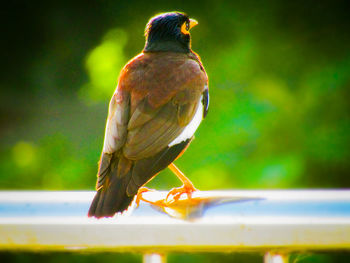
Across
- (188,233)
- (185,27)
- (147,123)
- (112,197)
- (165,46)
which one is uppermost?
(185,27)

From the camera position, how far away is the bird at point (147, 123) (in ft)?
4.80

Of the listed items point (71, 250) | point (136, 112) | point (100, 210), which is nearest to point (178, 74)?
point (136, 112)

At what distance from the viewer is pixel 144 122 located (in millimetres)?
1644

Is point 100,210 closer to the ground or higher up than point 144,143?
closer to the ground

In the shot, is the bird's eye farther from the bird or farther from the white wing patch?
the white wing patch

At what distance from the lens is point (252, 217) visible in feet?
3.04

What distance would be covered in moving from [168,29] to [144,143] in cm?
83

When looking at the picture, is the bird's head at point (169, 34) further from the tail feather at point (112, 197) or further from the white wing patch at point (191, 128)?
the tail feather at point (112, 197)

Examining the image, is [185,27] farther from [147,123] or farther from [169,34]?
[147,123]

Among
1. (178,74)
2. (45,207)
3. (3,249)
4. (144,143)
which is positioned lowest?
(3,249)

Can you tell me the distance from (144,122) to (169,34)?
0.71m

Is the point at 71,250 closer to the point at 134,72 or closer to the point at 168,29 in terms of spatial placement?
the point at 134,72

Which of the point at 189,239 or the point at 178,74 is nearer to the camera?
the point at 189,239

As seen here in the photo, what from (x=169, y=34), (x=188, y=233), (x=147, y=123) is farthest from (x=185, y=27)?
(x=188, y=233)
